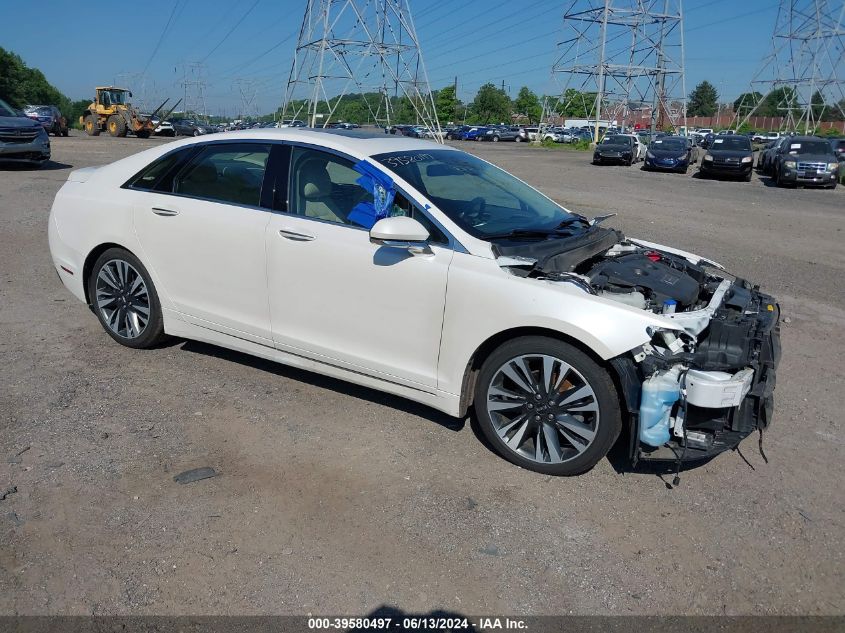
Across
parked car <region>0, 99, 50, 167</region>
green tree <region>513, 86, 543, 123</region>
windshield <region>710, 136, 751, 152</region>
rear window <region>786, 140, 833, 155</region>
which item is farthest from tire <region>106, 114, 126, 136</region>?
green tree <region>513, 86, 543, 123</region>

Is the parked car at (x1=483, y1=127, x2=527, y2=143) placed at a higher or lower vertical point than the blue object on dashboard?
higher

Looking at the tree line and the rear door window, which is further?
the tree line

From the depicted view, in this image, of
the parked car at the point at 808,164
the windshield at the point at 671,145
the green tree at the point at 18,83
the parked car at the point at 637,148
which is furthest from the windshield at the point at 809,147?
the green tree at the point at 18,83

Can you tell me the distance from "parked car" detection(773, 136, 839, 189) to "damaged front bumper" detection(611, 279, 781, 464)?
2187cm

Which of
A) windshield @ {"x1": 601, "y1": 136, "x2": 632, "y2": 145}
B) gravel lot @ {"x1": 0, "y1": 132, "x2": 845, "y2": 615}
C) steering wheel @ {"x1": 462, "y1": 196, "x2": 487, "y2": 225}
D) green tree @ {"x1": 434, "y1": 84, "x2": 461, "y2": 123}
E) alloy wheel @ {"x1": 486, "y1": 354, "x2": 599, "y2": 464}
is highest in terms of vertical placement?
green tree @ {"x1": 434, "y1": 84, "x2": 461, "y2": 123}

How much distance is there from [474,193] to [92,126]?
46499 mm

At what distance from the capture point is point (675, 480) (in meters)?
3.64

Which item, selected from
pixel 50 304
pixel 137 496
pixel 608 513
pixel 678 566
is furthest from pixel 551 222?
pixel 50 304

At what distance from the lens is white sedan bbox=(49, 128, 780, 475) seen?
351cm

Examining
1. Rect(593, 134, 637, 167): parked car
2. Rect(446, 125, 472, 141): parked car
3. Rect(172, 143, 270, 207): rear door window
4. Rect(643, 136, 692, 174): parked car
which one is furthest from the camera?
Rect(446, 125, 472, 141): parked car

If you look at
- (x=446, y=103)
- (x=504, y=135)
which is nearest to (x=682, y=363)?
(x=504, y=135)

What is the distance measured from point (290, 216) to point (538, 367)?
183cm

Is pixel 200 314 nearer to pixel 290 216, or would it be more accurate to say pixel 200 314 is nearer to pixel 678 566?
pixel 290 216

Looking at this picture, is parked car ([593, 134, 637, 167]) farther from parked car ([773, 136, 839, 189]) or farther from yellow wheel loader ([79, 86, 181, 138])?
yellow wheel loader ([79, 86, 181, 138])
